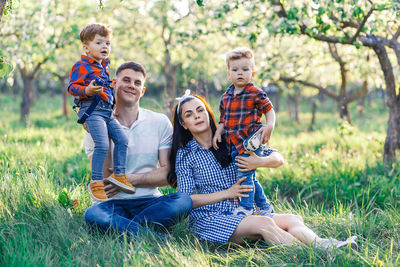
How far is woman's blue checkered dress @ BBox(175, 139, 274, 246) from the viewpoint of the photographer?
352 cm

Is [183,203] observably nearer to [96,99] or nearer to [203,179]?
[203,179]

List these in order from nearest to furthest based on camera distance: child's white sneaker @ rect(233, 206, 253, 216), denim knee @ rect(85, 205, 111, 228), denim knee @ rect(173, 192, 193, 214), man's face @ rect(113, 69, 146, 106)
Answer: denim knee @ rect(85, 205, 111, 228) < denim knee @ rect(173, 192, 193, 214) < child's white sneaker @ rect(233, 206, 253, 216) < man's face @ rect(113, 69, 146, 106)

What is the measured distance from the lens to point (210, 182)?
12.0 feet

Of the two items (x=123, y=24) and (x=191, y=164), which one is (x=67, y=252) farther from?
(x=123, y=24)

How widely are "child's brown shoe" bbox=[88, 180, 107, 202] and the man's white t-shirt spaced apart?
0.38m

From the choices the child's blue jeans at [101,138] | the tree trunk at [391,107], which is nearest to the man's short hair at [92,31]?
the child's blue jeans at [101,138]

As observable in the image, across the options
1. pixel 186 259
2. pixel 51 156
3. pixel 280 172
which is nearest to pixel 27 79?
pixel 51 156

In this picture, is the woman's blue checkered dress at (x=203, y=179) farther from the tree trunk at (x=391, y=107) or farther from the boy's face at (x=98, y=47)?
the tree trunk at (x=391, y=107)

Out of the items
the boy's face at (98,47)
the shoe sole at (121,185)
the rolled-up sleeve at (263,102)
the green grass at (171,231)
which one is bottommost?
the green grass at (171,231)

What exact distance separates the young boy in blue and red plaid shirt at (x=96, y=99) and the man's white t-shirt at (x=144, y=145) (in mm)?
274

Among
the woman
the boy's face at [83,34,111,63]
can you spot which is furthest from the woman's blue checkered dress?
the boy's face at [83,34,111,63]

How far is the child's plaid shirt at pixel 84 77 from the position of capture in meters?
3.28

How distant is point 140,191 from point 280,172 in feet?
8.93

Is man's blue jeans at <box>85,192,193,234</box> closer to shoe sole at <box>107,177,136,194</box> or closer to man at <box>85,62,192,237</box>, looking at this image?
man at <box>85,62,192,237</box>
